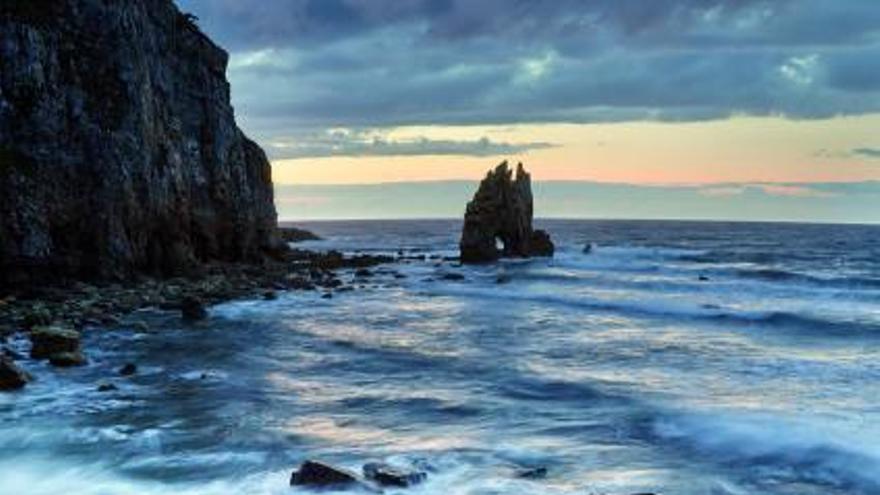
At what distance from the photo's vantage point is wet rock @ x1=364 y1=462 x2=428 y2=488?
15773 millimetres

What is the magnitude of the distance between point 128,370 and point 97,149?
1995 centimetres

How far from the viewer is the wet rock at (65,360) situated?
26.6 meters

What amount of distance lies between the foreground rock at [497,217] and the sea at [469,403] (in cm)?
3453

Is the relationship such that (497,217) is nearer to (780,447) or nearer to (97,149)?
(97,149)

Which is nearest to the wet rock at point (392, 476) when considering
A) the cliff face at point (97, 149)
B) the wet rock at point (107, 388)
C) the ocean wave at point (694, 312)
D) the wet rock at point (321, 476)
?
the wet rock at point (321, 476)

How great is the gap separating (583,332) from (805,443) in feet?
60.5

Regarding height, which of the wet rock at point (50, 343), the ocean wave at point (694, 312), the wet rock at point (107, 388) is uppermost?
the wet rock at point (50, 343)

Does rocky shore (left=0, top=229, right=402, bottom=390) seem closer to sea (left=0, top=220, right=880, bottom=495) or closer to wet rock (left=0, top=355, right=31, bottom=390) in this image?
wet rock (left=0, top=355, right=31, bottom=390)

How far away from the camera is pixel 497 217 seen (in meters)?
81.2

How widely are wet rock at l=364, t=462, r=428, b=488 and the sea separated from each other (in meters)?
0.27

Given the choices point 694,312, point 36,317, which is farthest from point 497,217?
point 36,317

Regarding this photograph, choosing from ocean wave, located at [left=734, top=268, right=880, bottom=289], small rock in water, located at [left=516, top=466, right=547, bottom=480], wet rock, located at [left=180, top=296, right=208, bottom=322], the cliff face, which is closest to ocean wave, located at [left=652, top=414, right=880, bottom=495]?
small rock in water, located at [left=516, top=466, right=547, bottom=480]

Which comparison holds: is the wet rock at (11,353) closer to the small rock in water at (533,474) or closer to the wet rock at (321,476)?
the wet rock at (321,476)

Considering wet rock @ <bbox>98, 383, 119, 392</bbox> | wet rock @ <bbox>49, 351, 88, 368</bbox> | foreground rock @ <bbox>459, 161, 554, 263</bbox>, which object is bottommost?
wet rock @ <bbox>98, 383, 119, 392</bbox>
